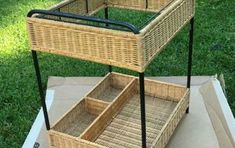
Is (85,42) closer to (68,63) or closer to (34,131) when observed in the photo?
(34,131)

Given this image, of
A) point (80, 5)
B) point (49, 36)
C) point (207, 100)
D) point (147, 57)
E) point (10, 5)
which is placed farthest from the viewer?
point (10, 5)

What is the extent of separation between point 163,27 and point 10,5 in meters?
2.72

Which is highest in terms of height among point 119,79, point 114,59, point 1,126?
point 114,59

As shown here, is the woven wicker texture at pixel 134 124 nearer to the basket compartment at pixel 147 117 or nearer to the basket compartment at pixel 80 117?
the basket compartment at pixel 147 117

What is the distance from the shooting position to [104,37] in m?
1.54

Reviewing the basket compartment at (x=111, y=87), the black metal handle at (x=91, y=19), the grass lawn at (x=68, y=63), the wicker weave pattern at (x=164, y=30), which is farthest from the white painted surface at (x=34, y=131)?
the wicker weave pattern at (x=164, y=30)

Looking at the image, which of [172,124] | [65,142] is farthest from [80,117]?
[172,124]

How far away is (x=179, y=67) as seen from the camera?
291 centimetres

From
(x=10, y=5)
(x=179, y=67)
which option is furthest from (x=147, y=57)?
(x=10, y=5)

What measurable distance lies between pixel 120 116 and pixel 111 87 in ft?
1.08

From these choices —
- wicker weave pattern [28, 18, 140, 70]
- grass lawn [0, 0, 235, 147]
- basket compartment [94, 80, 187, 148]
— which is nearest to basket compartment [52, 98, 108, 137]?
basket compartment [94, 80, 187, 148]

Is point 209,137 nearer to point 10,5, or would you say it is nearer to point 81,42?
point 81,42

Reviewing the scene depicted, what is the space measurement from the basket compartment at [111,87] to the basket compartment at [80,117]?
0.44 feet

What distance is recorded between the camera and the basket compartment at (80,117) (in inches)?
81.8
